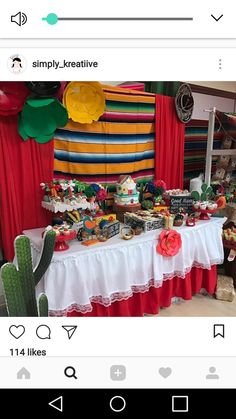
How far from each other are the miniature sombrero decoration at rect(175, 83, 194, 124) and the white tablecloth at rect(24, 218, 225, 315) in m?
0.89

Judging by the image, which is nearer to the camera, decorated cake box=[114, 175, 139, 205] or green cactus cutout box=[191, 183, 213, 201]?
decorated cake box=[114, 175, 139, 205]

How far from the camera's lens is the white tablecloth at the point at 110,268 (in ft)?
3.52

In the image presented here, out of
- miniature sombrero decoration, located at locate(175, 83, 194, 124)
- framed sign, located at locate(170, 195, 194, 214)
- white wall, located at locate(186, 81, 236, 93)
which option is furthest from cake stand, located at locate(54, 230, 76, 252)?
white wall, located at locate(186, 81, 236, 93)

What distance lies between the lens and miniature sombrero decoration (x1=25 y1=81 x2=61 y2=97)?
1049mm

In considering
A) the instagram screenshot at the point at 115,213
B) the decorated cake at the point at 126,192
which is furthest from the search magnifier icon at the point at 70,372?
the decorated cake at the point at 126,192

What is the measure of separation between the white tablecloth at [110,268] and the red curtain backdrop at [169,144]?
0.60 meters

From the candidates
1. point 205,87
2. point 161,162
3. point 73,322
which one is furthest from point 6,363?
point 205,87

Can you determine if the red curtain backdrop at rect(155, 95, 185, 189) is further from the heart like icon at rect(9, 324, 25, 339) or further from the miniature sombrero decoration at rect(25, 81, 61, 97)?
the heart like icon at rect(9, 324, 25, 339)

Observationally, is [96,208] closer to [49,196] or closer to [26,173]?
[49,196]

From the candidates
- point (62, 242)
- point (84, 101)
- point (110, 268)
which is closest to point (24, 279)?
point (62, 242)

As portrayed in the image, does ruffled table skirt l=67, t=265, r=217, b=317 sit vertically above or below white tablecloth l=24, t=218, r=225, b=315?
below
